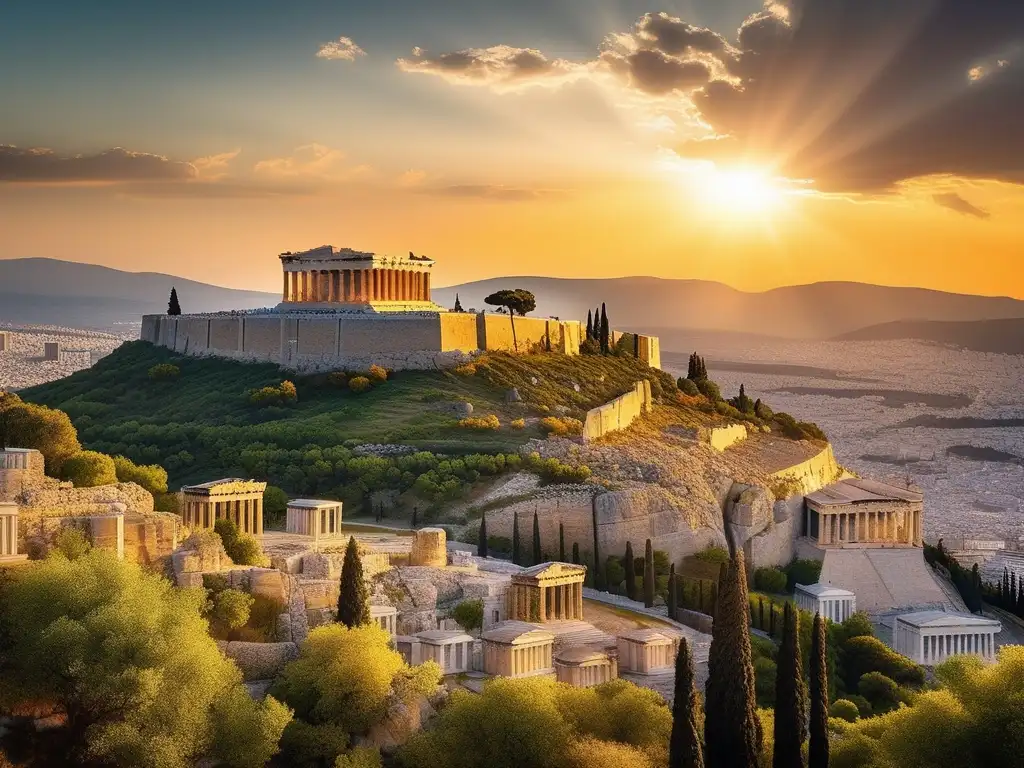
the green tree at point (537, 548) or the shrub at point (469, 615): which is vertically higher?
the green tree at point (537, 548)

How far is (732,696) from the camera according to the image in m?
40.4

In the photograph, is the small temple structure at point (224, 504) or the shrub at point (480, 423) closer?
the small temple structure at point (224, 504)

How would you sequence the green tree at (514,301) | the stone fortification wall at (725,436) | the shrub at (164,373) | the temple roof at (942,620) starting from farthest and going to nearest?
the green tree at (514,301), the shrub at (164,373), the stone fortification wall at (725,436), the temple roof at (942,620)

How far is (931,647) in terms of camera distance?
64.8 m

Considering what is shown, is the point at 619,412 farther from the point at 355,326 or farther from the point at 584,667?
the point at 584,667

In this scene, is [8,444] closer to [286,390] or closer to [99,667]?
[99,667]

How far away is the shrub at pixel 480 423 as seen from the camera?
245 ft

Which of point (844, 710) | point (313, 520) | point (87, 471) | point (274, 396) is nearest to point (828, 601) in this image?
point (844, 710)

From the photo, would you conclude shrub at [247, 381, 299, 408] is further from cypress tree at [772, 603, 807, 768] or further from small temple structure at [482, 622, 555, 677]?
cypress tree at [772, 603, 807, 768]

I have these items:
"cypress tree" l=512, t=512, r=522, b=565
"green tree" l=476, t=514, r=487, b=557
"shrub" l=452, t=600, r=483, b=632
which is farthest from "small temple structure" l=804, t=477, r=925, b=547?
"shrub" l=452, t=600, r=483, b=632

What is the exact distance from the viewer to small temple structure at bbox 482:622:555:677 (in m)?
46.0

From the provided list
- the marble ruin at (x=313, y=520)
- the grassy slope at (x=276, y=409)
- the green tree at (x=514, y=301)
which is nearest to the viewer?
the marble ruin at (x=313, y=520)

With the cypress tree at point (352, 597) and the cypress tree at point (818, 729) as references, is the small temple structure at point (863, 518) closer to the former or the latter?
the cypress tree at point (818, 729)

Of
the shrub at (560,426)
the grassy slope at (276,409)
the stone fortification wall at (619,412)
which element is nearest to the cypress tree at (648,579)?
the grassy slope at (276,409)
